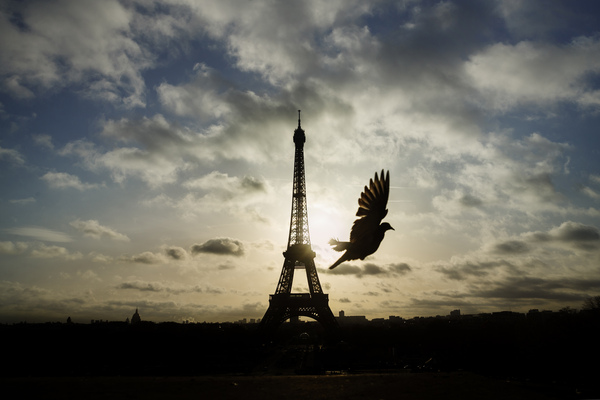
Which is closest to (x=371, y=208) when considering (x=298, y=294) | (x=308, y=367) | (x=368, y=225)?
(x=368, y=225)

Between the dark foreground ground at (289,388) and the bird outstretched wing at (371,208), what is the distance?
40.9 feet

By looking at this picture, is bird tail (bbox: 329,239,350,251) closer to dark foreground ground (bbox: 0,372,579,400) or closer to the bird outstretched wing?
the bird outstretched wing

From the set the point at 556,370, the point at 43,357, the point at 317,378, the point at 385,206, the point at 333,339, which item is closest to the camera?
the point at 385,206

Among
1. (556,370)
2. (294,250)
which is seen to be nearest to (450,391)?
(556,370)

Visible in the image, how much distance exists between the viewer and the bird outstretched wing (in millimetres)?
8891

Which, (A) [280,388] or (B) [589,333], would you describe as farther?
(B) [589,333]

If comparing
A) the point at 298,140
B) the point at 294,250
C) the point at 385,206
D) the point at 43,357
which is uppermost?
the point at 298,140

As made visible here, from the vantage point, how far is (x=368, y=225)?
920 centimetres

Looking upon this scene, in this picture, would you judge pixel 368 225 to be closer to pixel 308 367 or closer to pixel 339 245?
pixel 339 245

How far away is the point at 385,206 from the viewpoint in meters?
8.93

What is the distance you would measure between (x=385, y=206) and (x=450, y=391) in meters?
16.7

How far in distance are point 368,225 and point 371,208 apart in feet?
1.24

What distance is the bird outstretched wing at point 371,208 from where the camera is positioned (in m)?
8.89

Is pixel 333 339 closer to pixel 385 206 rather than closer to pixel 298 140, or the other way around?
pixel 298 140
